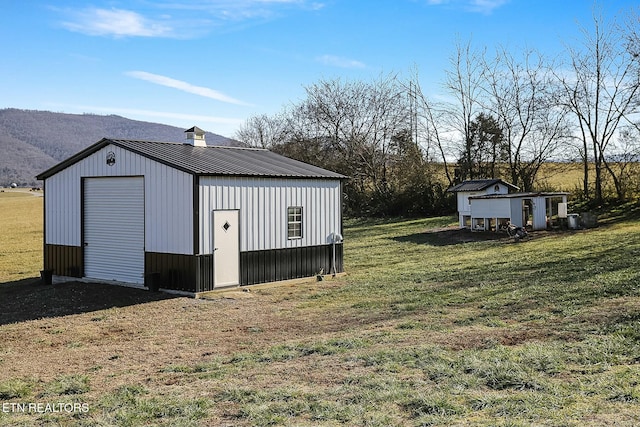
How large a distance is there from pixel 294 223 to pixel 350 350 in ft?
27.3

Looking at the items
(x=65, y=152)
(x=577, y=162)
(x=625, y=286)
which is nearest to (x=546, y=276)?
(x=625, y=286)

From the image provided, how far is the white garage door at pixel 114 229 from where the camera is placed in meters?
16.1

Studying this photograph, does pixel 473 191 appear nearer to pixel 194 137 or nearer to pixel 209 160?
pixel 194 137

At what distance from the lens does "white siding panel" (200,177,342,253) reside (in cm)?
1507

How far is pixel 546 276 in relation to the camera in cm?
1515

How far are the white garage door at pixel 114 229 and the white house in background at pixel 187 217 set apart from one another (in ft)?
0.09

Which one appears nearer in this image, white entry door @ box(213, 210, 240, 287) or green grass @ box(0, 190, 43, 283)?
white entry door @ box(213, 210, 240, 287)

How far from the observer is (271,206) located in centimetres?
1652

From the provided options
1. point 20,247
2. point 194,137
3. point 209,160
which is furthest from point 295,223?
point 20,247

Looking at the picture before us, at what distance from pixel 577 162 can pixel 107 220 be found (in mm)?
27370

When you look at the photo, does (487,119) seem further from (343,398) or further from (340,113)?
(343,398)

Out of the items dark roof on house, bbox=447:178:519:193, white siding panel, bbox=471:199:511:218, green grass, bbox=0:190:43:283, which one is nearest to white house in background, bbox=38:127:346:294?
green grass, bbox=0:190:43:283

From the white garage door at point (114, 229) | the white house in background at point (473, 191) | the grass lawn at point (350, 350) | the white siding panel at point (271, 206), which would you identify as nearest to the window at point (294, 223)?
the white siding panel at point (271, 206)

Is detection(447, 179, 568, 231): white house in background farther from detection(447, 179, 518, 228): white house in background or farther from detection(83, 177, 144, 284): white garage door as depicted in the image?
detection(83, 177, 144, 284): white garage door
